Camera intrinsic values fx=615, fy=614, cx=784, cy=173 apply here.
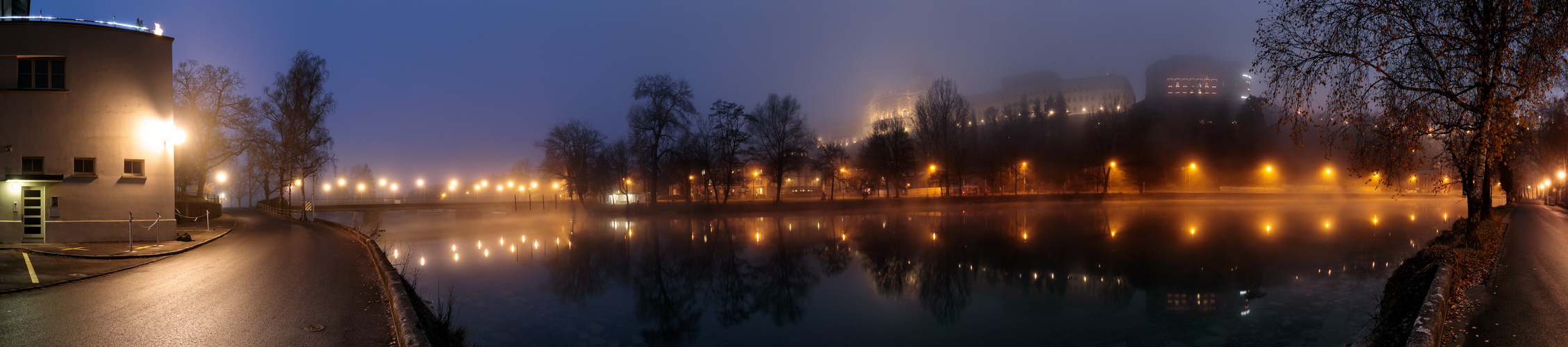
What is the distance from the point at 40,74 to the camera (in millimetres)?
17672

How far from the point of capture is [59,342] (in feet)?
22.7

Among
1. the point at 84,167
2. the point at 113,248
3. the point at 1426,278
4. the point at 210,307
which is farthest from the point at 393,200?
the point at 1426,278

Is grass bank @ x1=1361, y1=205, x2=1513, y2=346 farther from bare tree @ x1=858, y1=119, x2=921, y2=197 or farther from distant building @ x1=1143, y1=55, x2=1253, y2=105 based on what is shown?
distant building @ x1=1143, y1=55, x2=1253, y2=105

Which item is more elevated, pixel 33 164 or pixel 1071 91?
pixel 1071 91

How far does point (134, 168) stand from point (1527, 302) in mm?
31383

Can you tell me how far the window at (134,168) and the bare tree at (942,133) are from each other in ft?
170

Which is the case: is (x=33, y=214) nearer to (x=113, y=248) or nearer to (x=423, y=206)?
(x=113, y=248)

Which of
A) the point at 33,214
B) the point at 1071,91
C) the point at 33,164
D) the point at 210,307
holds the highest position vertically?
the point at 1071,91

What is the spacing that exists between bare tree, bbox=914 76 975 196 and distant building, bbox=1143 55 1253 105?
97.9 m

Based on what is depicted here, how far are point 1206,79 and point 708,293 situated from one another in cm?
16555

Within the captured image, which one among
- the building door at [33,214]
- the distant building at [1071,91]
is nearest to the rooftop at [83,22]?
the building door at [33,214]

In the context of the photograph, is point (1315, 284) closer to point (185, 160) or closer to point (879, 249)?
point (879, 249)

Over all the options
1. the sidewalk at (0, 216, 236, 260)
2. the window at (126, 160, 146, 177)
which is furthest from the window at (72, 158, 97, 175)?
the sidewalk at (0, 216, 236, 260)

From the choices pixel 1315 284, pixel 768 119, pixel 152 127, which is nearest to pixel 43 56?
pixel 152 127
